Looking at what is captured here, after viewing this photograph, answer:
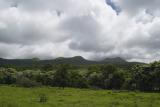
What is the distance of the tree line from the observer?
4080 inches

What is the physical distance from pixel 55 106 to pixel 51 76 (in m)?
89.9

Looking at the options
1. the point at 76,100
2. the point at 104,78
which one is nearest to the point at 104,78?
the point at 104,78

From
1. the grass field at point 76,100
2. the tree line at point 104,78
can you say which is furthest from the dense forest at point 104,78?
the grass field at point 76,100

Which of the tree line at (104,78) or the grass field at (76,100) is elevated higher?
the tree line at (104,78)

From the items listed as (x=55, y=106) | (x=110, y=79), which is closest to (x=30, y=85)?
(x=110, y=79)

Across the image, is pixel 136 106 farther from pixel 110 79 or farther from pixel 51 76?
pixel 51 76

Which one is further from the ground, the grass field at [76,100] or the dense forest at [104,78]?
the dense forest at [104,78]

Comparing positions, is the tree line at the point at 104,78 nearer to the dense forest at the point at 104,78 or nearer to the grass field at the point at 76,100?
the dense forest at the point at 104,78

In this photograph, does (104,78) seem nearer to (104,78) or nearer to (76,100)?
(104,78)

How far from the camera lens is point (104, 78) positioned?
12431 centimetres

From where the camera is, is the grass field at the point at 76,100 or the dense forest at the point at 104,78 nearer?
the grass field at the point at 76,100

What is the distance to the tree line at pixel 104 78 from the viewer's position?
10362 centimetres

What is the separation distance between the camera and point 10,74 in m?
142

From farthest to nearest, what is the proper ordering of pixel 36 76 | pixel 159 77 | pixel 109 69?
pixel 36 76, pixel 109 69, pixel 159 77
